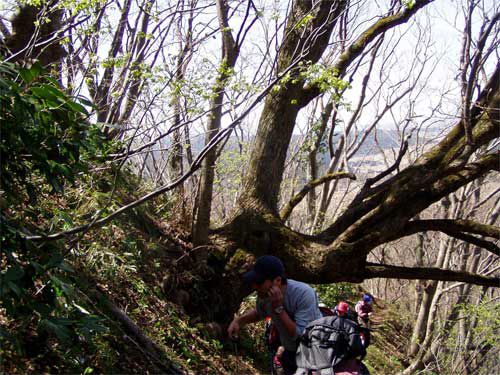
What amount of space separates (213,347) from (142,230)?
1.98m

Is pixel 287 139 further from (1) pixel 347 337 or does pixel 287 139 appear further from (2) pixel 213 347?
(1) pixel 347 337

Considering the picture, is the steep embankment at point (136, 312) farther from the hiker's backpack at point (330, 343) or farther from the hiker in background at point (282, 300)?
the hiker's backpack at point (330, 343)

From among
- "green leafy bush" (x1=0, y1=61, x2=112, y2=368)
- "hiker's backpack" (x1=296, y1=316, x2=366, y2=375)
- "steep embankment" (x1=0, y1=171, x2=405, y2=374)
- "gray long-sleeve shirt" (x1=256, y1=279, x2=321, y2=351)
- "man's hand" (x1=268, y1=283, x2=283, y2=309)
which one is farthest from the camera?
"steep embankment" (x1=0, y1=171, x2=405, y2=374)

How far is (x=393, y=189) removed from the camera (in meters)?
6.66

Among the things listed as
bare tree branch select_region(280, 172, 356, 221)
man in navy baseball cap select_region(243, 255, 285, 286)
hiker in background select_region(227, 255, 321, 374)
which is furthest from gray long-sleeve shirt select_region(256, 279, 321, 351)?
bare tree branch select_region(280, 172, 356, 221)

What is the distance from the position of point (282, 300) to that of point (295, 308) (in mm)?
194

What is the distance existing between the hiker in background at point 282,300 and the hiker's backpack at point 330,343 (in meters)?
0.19

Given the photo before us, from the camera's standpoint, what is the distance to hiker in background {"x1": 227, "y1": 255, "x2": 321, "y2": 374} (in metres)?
3.65

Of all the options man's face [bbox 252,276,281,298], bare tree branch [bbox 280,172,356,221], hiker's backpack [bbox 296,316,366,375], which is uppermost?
bare tree branch [bbox 280,172,356,221]

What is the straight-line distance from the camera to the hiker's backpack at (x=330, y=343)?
135 inches

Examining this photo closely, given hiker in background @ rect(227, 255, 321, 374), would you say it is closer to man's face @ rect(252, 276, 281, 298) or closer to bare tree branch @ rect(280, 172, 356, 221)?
man's face @ rect(252, 276, 281, 298)

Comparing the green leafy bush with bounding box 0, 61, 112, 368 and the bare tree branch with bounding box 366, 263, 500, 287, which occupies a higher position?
the bare tree branch with bounding box 366, 263, 500, 287

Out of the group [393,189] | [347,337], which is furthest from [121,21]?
[347,337]

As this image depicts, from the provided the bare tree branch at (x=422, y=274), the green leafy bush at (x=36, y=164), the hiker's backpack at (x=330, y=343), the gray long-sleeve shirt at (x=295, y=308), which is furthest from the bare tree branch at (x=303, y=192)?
the green leafy bush at (x=36, y=164)
